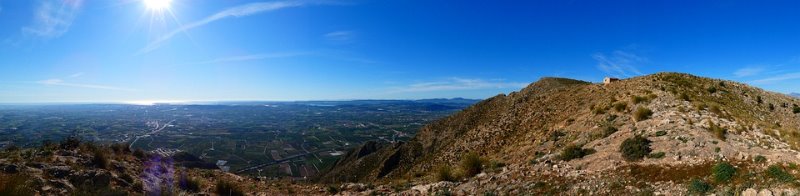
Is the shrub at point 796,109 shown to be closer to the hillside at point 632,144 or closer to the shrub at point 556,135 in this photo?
the hillside at point 632,144

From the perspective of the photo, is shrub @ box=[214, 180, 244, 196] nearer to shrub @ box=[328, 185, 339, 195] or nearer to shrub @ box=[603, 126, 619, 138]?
shrub @ box=[328, 185, 339, 195]

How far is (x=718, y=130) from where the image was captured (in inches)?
685

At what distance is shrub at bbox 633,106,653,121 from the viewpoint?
23.2 m

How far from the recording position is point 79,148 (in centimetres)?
2123

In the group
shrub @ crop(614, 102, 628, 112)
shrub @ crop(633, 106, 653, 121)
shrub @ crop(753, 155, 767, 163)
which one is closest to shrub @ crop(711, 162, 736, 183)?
shrub @ crop(753, 155, 767, 163)

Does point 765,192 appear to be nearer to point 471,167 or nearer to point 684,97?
point 471,167

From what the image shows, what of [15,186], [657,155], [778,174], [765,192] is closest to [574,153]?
[657,155]

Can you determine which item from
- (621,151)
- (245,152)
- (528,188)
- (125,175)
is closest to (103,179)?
(125,175)

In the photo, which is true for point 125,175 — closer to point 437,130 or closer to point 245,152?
point 437,130

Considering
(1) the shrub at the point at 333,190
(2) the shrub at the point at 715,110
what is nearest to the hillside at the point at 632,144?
(2) the shrub at the point at 715,110

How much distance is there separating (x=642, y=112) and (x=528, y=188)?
12.9 m

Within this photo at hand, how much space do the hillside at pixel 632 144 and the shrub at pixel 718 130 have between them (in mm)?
39

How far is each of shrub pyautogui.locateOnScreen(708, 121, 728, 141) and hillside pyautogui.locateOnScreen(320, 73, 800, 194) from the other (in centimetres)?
4

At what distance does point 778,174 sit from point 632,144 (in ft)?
21.6
